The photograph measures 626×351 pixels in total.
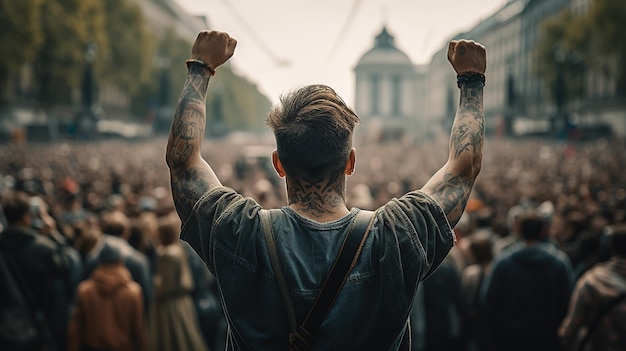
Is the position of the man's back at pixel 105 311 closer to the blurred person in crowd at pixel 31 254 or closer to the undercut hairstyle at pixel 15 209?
the blurred person in crowd at pixel 31 254

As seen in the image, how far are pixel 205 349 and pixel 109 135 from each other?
4688 centimetres

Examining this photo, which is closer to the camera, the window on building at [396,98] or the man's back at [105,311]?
the man's back at [105,311]

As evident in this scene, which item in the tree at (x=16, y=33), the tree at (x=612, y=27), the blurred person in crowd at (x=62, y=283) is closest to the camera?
the blurred person in crowd at (x=62, y=283)

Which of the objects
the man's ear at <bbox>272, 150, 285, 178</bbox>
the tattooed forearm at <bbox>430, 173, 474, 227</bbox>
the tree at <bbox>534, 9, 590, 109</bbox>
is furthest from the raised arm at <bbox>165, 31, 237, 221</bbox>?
the tree at <bbox>534, 9, 590, 109</bbox>

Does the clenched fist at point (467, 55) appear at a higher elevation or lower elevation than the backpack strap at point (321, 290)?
higher

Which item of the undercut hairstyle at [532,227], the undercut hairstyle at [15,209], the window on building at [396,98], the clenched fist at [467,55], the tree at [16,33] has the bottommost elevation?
the undercut hairstyle at [532,227]

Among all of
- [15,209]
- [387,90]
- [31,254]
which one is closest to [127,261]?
[31,254]

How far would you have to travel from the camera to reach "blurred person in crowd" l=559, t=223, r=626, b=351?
4.88 m

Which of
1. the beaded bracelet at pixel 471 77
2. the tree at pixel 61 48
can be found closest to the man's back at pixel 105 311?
the beaded bracelet at pixel 471 77

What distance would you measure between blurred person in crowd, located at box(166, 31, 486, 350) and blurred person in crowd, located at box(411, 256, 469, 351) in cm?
412

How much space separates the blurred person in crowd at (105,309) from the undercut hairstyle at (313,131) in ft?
12.4

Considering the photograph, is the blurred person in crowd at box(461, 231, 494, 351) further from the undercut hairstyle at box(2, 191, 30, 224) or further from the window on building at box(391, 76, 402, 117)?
the window on building at box(391, 76, 402, 117)

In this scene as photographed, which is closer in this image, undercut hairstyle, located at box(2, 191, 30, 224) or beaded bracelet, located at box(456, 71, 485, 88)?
beaded bracelet, located at box(456, 71, 485, 88)

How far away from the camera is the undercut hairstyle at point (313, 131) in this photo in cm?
252
